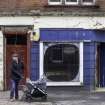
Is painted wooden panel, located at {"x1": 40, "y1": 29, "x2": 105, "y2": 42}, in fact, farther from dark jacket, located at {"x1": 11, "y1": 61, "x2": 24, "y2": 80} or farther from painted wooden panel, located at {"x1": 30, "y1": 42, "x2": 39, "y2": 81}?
dark jacket, located at {"x1": 11, "y1": 61, "x2": 24, "y2": 80}

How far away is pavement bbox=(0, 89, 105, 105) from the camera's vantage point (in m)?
21.0

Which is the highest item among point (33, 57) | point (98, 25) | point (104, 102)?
point (98, 25)

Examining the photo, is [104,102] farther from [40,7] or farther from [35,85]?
[40,7]

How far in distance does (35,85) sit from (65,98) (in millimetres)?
1910

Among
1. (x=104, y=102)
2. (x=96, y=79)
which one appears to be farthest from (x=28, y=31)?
(x=104, y=102)

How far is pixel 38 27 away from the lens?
2638cm

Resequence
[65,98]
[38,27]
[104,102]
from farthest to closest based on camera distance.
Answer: [38,27] < [65,98] < [104,102]

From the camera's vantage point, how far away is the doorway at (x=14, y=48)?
26.8 metres

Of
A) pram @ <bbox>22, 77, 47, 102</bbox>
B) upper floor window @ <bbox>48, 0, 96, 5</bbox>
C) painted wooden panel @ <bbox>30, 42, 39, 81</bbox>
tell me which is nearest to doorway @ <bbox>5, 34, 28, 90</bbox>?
painted wooden panel @ <bbox>30, 42, 39, 81</bbox>

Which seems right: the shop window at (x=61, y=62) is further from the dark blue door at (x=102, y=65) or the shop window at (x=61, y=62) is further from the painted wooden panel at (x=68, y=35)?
the dark blue door at (x=102, y=65)

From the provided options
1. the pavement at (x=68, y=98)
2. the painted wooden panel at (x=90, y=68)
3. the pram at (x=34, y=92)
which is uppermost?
the painted wooden panel at (x=90, y=68)

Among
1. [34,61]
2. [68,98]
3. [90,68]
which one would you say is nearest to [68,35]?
[90,68]

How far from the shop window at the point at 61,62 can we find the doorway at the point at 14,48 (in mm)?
1131

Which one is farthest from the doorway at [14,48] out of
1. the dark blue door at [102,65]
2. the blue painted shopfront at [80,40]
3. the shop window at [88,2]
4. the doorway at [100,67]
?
the dark blue door at [102,65]
